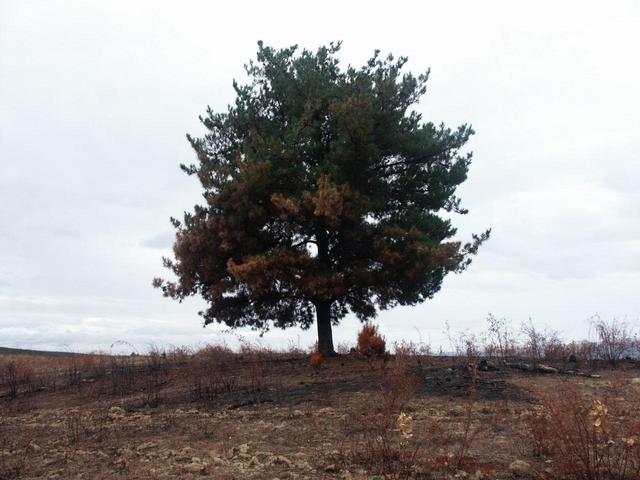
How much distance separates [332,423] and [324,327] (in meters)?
7.67

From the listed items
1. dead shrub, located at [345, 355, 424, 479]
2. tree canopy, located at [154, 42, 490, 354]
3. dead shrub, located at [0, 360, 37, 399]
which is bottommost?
dead shrub, located at [345, 355, 424, 479]

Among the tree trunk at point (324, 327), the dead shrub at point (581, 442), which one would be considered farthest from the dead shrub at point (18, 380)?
the dead shrub at point (581, 442)

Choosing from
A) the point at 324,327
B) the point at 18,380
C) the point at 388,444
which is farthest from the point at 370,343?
the point at 18,380

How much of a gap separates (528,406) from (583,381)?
9.35 feet

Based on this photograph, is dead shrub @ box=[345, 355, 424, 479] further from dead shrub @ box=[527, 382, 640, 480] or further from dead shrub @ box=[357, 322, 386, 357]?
dead shrub @ box=[357, 322, 386, 357]

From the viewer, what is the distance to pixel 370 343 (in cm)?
1355

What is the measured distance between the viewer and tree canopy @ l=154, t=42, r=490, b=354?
533 inches

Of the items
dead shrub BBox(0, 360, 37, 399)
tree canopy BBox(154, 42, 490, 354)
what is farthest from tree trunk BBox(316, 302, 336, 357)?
dead shrub BBox(0, 360, 37, 399)

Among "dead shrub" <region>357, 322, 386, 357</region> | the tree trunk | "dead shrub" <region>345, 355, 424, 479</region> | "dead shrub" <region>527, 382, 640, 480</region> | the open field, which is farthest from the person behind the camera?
the tree trunk

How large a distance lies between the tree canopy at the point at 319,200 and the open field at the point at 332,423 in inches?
69.9

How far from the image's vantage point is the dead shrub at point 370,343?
13523 millimetres

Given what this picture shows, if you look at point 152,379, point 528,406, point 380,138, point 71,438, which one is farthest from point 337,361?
point 71,438

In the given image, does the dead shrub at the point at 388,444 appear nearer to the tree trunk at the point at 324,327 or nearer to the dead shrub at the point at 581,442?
the dead shrub at the point at 581,442

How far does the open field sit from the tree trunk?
2.52ft
